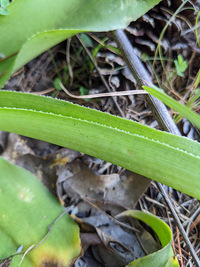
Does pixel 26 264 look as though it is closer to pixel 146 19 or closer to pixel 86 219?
pixel 86 219

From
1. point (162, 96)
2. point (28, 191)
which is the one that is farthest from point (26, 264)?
point (162, 96)

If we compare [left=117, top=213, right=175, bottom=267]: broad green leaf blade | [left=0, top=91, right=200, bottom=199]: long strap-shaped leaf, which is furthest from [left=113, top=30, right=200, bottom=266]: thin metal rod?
[left=0, top=91, right=200, bottom=199]: long strap-shaped leaf

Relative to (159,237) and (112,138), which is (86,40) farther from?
(159,237)

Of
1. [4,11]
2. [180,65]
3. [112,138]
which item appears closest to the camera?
[112,138]

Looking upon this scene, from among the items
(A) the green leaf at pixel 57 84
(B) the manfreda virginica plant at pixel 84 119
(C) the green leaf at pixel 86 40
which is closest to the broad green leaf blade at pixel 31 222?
(B) the manfreda virginica plant at pixel 84 119

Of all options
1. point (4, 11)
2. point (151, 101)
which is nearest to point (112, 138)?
point (151, 101)

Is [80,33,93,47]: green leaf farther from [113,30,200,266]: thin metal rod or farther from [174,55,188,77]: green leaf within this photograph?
[174,55,188,77]: green leaf
